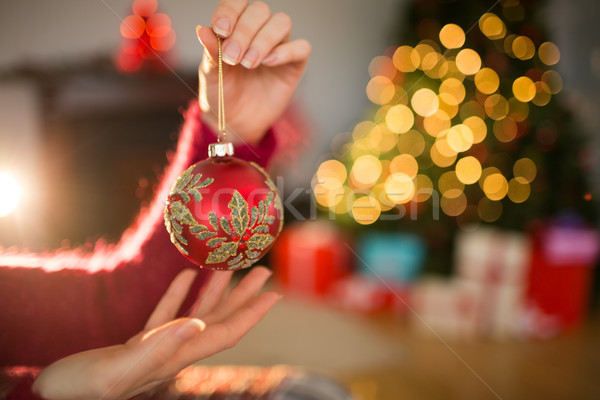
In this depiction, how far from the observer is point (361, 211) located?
2.26 metres

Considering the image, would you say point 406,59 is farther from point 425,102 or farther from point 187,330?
point 187,330

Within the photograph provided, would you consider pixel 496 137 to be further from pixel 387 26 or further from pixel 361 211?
pixel 387 26

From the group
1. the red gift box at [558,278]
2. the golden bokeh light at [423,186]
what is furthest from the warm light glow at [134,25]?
the red gift box at [558,278]

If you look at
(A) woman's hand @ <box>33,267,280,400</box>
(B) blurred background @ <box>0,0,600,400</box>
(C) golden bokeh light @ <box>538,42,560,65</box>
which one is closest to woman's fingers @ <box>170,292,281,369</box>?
(A) woman's hand @ <box>33,267,280,400</box>

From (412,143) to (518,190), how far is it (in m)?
0.56

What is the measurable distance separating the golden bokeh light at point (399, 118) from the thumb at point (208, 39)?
1.82 metres

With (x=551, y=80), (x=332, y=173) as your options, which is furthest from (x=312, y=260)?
(x=551, y=80)

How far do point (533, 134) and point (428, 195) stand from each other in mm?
575

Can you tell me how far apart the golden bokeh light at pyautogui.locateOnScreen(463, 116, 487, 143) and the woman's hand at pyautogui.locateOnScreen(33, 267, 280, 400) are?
183 cm

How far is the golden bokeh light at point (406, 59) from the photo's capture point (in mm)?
2178

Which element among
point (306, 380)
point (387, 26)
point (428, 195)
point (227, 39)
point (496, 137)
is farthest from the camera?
point (387, 26)

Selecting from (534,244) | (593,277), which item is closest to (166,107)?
(534,244)

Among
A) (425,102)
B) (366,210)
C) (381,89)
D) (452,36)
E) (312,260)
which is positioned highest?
(452,36)

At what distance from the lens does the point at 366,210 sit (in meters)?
2.24
